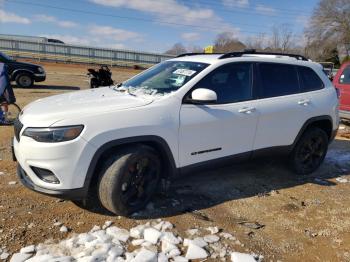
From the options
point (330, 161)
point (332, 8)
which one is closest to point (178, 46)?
point (332, 8)

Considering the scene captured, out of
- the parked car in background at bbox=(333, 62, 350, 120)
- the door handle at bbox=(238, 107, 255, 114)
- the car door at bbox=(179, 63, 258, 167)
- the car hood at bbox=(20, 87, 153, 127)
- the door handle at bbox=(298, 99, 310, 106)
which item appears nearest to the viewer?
the car hood at bbox=(20, 87, 153, 127)

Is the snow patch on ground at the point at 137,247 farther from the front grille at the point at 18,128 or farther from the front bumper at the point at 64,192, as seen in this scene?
the front grille at the point at 18,128

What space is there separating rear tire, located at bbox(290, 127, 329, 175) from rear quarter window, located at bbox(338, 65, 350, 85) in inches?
175

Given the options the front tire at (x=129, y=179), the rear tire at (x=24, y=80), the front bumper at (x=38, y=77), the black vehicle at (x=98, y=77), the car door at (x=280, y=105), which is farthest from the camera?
the front bumper at (x=38, y=77)

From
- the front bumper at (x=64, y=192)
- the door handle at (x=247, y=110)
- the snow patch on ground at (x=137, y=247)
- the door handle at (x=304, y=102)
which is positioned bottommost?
the snow patch on ground at (x=137, y=247)

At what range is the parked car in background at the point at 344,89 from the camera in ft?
30.0

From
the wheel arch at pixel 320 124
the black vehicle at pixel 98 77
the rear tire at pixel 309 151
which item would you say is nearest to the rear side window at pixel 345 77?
the wheel arch at pixel 320 124

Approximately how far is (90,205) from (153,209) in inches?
28.0

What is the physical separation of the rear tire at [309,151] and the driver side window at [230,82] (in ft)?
4.58

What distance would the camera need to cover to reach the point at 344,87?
9.32 m

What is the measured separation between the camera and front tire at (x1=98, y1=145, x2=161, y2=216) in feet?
12.0

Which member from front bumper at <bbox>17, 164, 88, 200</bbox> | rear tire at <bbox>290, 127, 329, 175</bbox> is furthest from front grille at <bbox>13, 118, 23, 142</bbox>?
rear tire at <bbox>290, 127, 329, 175</bbox>

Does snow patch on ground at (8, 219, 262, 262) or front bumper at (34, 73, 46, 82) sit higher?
front bumper at (34, 73, 46, 82)

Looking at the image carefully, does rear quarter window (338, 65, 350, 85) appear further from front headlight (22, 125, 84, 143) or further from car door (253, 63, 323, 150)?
front headlight (22, 125, 84, 143)
